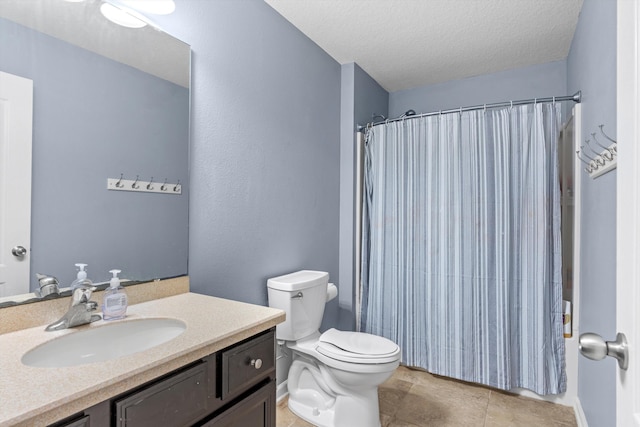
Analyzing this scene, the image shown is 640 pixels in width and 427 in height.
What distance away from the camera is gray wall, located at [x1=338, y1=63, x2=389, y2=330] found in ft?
9.00

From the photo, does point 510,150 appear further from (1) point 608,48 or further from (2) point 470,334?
(2) point 470,334

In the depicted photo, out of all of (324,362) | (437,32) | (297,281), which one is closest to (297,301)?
(297,281)

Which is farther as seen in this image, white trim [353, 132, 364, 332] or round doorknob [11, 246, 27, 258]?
white trim [353, 132, 364, 332]

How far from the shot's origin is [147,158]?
1.42 meters

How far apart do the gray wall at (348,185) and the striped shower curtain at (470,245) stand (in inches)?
4.8

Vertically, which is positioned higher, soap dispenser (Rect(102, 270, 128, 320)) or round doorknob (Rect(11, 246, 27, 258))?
round doorknob (Rect(11, 246, 27, 258))

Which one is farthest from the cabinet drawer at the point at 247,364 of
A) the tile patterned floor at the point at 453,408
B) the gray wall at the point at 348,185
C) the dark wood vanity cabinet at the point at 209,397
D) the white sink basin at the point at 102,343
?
the gray wall at the point at 348,185

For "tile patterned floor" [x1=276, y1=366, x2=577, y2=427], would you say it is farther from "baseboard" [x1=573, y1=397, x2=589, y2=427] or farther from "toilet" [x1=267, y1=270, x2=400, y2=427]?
"toilet" [x1=267, y1=270, x2=400, y2=427]

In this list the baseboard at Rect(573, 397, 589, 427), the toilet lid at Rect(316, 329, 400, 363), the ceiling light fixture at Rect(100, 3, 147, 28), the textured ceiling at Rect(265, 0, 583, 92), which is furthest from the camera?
the textured ceiling at Rect(265, 0, 583, 92)

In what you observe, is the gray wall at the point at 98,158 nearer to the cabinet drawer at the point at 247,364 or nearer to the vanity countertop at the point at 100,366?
the vanity countertop at the point at 100,366

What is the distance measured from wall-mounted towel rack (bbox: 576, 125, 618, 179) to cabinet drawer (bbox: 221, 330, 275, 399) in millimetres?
1319

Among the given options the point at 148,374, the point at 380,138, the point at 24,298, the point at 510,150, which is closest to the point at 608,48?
the point at 510,150

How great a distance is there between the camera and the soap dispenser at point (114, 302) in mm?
1161

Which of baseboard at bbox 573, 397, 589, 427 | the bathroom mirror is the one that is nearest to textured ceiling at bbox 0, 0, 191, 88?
the bathroom mirror
